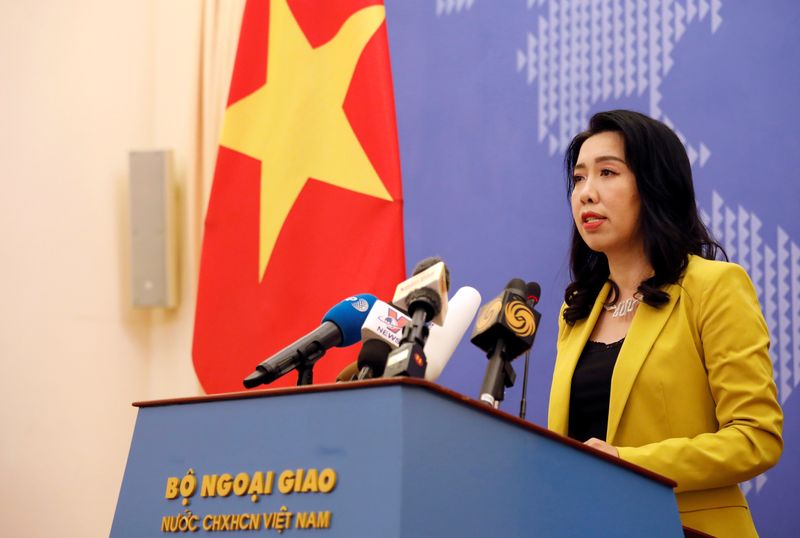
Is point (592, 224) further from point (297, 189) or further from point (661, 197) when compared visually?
point (297, 189)

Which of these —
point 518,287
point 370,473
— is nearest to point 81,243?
point 518,287

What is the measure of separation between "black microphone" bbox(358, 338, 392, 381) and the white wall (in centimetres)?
260

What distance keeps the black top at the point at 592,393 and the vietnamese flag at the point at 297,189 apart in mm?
1100

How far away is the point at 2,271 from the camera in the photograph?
4.18 meters

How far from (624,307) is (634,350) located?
0.18m

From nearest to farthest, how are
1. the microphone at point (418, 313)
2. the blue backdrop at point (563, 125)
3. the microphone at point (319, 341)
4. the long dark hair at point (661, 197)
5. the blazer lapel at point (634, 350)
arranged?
1. the microphone at point (418, 313)
2. the microphone at point (319, 341)
3. the blazer lapel at point (634, 350)
4. the long dark hair at point (661, 197)
5. the blue backdrop at point (563, 125)

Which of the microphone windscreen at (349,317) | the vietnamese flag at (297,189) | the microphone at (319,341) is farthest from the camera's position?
the vietnamese flag at (297,189)

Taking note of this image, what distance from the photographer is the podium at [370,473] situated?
1.21 meters

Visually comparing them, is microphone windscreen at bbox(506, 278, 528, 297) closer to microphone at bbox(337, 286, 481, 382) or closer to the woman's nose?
microphone at bbox(337, 286, 481, 382)

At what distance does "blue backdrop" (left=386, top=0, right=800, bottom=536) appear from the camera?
2764mm

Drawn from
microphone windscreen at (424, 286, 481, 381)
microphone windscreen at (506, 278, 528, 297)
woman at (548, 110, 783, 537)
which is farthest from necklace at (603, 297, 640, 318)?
microphone windscreen at (506, 278, 528, 297)

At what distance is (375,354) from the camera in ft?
5.25

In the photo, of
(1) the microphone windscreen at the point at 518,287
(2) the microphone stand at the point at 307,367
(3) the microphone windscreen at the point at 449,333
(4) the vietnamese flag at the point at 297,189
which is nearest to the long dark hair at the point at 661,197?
(3) the microphone windscreen at the point at 449,333

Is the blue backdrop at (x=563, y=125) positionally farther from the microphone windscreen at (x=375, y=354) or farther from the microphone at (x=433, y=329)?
the microphone windscreen at (x=375, y=354)
